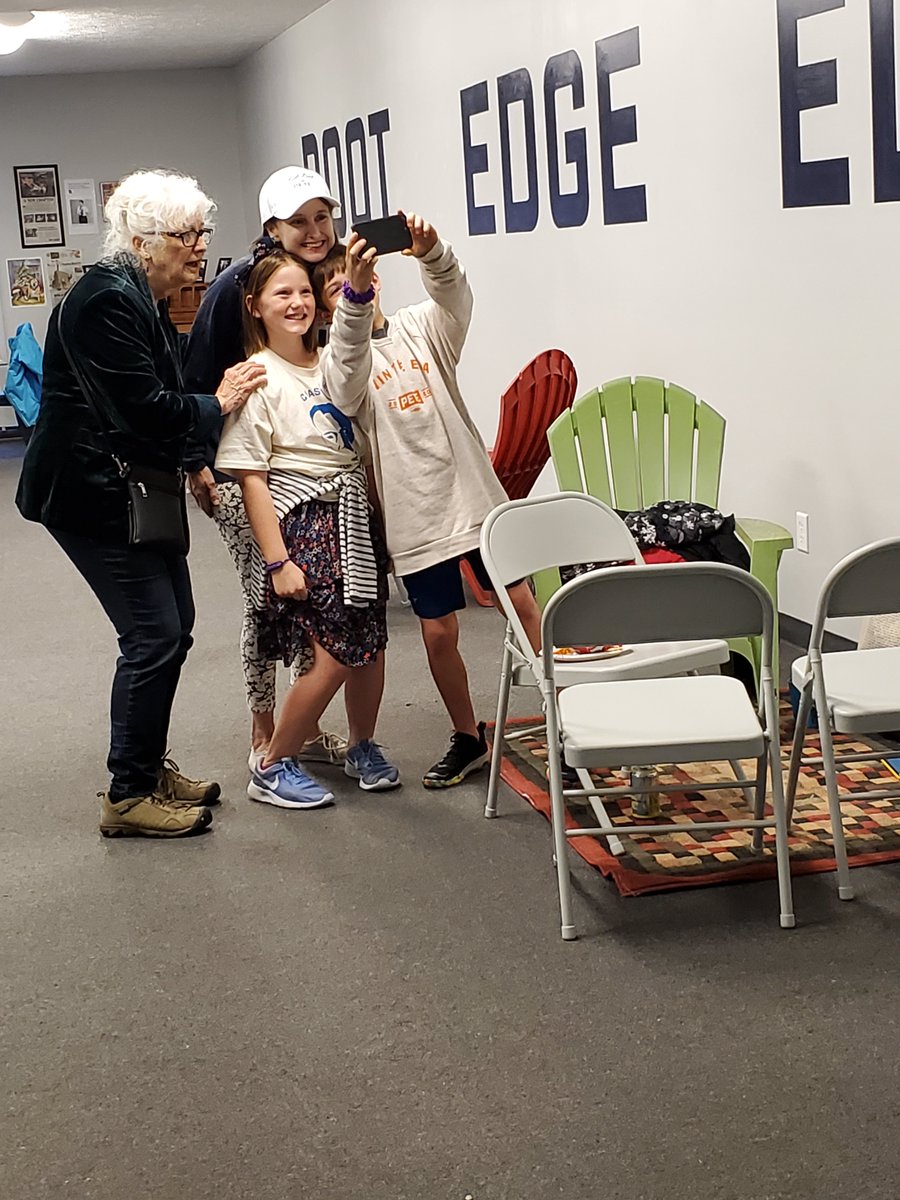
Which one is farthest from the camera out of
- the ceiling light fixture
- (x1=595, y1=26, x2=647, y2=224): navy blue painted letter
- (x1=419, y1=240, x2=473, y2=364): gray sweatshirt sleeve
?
the ceiling light fixture

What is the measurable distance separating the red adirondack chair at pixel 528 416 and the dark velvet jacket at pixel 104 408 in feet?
4.47

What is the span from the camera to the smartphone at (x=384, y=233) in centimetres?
320

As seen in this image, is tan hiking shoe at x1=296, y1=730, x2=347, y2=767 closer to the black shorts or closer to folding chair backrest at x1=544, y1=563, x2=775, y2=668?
the black shorts

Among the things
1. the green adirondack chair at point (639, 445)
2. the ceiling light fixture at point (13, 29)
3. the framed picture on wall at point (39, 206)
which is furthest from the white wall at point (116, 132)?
the green adirondack chair at point (639, 445)

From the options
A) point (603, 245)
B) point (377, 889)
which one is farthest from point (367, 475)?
point (603, 245)

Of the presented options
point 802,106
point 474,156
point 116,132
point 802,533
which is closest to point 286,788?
point 802,533

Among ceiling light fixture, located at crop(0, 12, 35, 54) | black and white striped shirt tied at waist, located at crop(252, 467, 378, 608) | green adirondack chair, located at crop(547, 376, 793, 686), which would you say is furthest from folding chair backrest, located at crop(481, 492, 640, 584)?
ceiling light fixture, located at crop(0, 12, 35, 54)

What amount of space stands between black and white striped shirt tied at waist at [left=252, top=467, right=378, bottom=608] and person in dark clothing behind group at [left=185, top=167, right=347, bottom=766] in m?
0.12

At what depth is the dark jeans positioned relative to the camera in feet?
10.8

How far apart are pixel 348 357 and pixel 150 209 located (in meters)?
0.53

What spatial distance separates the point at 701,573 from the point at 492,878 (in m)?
0.87

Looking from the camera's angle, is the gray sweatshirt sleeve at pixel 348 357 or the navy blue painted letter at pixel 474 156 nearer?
the gray sweatshirt sleeve at pixel 348 357

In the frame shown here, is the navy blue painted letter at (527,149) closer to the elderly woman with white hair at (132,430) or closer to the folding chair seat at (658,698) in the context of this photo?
the elderly woman with white hair at (132,430)

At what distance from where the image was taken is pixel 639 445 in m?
4.50
